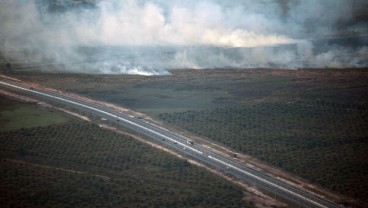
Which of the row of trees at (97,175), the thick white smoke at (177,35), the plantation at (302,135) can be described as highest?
the thick white smoke at (177,35)

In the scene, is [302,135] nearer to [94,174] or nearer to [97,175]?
[97,175]

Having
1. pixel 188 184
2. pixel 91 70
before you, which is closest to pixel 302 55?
pixel 91 70

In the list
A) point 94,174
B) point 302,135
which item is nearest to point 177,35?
point 302,135

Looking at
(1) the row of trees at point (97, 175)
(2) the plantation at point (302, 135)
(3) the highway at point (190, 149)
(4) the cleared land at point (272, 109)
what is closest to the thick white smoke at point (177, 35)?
(4) the cleared land at point (272, 109)

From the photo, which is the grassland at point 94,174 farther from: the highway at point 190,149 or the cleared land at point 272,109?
the cleared land at point 272,109

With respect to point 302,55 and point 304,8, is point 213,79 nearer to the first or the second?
point 302,55

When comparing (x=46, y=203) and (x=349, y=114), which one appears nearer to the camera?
(x=46, y=203)
